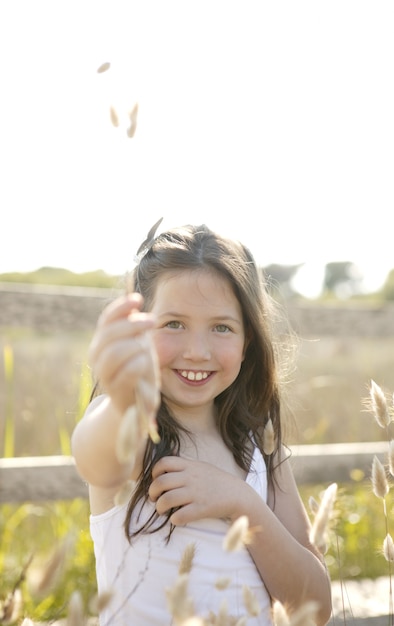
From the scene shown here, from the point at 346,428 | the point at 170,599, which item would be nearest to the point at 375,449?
the point at 346,428

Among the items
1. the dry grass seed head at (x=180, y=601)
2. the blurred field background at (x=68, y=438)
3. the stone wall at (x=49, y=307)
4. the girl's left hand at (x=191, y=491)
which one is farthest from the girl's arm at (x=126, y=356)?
the stone wall at (x=49, y=307)

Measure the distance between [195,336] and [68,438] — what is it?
163cm

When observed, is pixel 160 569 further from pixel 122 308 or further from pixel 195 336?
pixel 122 308

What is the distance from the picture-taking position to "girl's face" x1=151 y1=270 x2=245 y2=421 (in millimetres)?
1987

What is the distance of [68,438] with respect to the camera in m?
3.46

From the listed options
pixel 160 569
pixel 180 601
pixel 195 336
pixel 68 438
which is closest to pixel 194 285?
pixel 195 336

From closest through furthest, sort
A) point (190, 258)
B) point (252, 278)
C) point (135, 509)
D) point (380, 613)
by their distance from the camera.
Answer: point (135, 509)
point (190, 258)
point (252, 278)
point (380, 613)

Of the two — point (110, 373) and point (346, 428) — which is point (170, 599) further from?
point (346, 428)

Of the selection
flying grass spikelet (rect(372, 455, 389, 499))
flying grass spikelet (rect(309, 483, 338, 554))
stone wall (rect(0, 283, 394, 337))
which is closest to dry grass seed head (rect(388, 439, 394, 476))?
flying grass spikelet (rect(372, 455, 389, 499))

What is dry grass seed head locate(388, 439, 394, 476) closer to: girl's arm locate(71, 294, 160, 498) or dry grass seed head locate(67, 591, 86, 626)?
girl's arm locate(71, 294, 160, 498)

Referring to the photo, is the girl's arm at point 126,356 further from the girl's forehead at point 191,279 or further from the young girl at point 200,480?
the girl's forehead at point 191,279

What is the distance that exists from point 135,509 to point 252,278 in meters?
0.69

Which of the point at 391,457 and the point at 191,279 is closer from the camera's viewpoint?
the point at 391,457

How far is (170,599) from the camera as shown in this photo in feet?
3.51
